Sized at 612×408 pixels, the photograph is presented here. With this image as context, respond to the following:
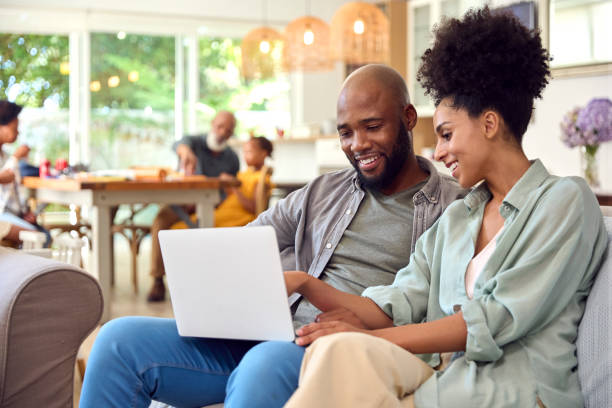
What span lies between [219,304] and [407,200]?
0.62 meters

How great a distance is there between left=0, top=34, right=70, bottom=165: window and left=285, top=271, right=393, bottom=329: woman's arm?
6043 millimetres

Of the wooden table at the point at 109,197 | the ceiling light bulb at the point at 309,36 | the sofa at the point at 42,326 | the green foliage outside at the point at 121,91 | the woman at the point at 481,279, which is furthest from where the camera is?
the green foliage outside at the point at 121,91

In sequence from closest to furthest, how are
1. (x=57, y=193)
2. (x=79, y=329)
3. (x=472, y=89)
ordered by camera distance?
1. (x=472, y=89)
2. (x=79, y=329)
3. (x=57, y=193)

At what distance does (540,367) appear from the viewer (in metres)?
1.18

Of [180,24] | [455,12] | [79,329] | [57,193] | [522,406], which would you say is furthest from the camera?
[180,24]

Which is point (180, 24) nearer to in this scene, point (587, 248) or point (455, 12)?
point (455, 12)

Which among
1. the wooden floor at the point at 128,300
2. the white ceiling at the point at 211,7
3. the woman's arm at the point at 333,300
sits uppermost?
the white ceiling at the point at 211,7

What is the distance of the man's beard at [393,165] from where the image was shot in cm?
177

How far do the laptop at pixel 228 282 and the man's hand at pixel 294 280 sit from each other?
0.13 meters

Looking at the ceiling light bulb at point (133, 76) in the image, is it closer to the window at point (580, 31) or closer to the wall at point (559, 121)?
the wall at point (559, 121)

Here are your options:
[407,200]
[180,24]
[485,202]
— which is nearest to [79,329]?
[407,200]

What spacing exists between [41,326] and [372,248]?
79cm

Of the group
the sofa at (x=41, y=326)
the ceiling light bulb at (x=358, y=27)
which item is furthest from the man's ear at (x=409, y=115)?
the ceiling light bulb at (x=358, y=27)

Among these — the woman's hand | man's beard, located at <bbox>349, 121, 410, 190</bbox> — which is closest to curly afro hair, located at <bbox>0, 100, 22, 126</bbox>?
man's beard, located at <bbox>349, 121, 410, 190</bbox>
